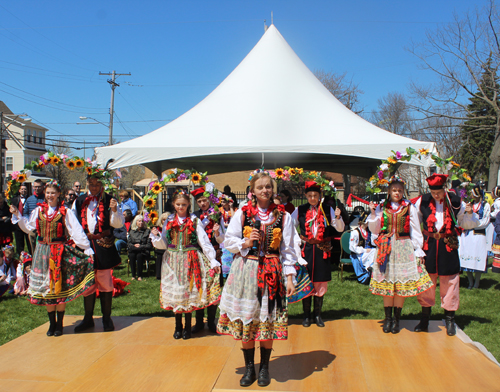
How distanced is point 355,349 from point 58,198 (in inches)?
136

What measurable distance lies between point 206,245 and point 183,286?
47 centimetres

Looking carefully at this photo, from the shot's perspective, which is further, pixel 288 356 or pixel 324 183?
pixel 324 183

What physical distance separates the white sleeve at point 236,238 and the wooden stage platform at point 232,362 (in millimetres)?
1076

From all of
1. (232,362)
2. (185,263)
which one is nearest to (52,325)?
(185,263)

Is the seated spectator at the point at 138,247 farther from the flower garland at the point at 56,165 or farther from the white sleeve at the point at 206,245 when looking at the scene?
the white sleeve at the point at 206,245

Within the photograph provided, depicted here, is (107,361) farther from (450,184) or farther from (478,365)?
(450,184)

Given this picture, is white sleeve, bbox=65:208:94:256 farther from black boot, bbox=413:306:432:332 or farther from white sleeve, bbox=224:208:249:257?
black boot, bbox=413:306:432:332

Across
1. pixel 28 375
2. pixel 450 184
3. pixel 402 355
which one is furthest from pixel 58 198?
pixel 450 184

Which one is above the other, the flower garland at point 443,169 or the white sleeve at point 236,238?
the flower garland at point 443,169

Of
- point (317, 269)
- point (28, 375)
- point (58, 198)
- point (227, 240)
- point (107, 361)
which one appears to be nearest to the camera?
point (227, 240)

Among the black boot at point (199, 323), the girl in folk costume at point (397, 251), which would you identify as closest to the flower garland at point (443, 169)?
the girl in folk costume at point (397, 251)

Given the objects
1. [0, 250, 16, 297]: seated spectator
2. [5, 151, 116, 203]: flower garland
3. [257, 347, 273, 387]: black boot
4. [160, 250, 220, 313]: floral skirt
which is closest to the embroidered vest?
[257, 347, 273, 387]: black boot

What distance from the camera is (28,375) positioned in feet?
11.8

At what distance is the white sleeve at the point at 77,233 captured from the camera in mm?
4355
